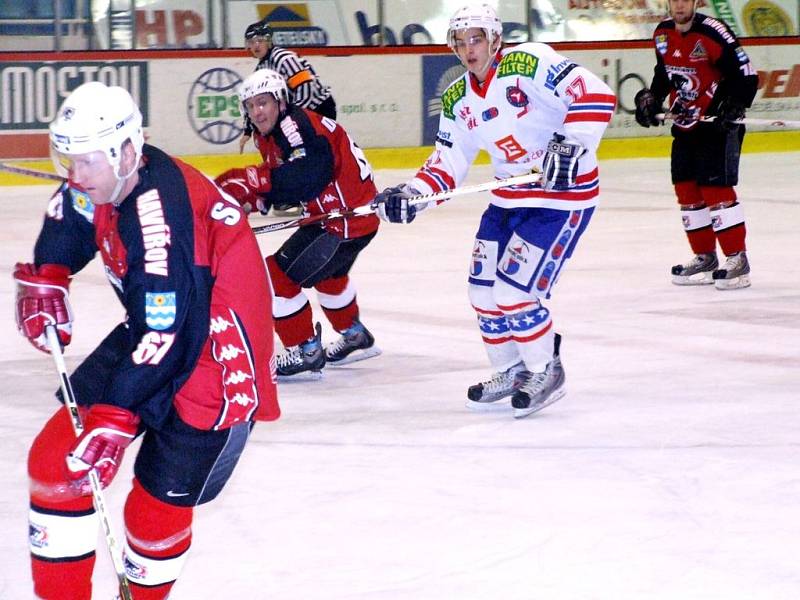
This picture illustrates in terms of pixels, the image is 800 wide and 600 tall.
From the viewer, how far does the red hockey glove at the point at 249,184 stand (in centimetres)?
468

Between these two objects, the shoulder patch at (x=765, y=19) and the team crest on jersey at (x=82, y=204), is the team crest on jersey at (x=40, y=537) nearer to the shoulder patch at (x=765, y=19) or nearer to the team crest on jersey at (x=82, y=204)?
the team crest on jersey at (x=82, y=204)

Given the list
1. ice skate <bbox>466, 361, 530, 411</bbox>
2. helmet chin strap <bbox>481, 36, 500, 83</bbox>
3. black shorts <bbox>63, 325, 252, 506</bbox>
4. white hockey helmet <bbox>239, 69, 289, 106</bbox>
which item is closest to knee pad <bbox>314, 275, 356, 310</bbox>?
white hockey helmet <bbox>239, 69, 289, 106</bbox>

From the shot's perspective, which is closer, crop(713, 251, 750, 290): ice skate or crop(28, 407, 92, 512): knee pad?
crop(28, 407, 92, 512): knee pad

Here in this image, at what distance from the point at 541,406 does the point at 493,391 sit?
0.17 meters

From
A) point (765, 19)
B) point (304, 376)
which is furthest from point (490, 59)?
point (765, 19)

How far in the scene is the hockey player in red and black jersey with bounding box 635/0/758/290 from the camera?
21.0 ft

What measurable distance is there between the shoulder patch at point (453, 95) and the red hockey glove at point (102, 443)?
7.39 feet

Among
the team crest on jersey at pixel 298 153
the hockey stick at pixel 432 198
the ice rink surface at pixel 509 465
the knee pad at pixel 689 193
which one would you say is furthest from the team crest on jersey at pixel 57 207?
the knee pad at pixel 689 193

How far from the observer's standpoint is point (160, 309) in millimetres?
2236

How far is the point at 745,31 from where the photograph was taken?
488 inches

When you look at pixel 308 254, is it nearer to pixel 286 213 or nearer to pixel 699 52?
pixel 699 52

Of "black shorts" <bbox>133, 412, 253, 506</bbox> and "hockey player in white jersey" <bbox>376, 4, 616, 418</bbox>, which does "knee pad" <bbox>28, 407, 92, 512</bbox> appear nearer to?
"black shorts" <bbox>133, 412, 253, 506</bbox>

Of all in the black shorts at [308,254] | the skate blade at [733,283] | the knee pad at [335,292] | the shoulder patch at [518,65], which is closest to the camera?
the shoulder patch at [518,65]

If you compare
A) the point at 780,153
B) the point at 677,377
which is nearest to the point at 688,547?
the point at 677,377
